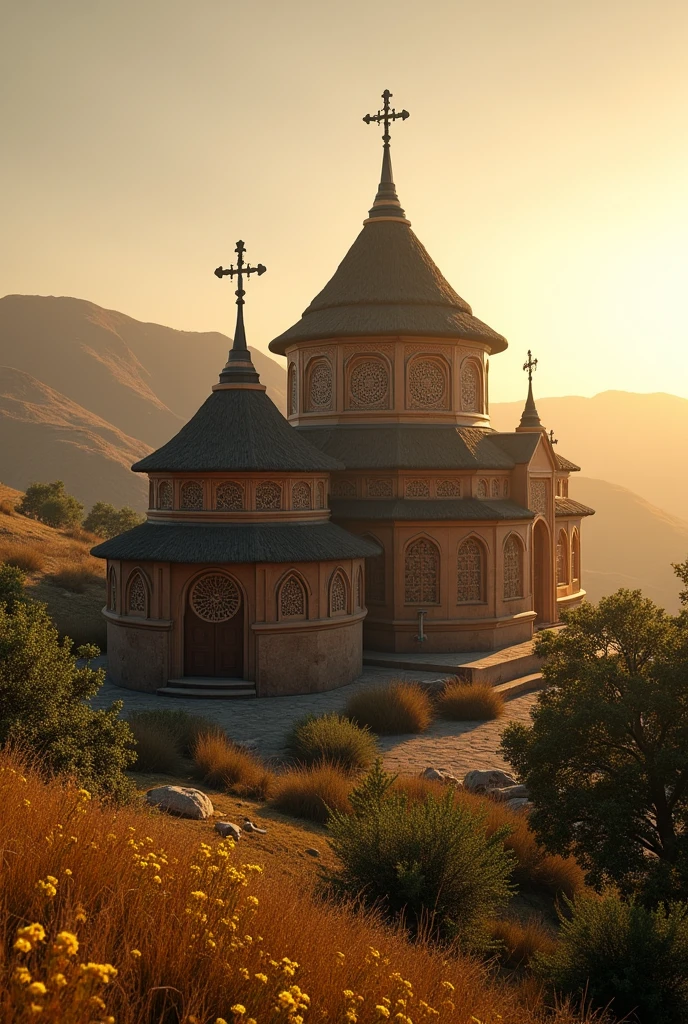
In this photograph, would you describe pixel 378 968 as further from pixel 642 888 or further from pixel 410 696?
pixel 410 696

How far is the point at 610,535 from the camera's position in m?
160

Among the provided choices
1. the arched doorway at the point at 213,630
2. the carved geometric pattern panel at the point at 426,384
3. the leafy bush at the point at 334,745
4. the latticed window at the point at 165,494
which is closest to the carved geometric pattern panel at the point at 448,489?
the carved geometric pattern panel at the point at 426,384

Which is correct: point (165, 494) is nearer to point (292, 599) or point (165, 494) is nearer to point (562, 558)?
point (292, 599)

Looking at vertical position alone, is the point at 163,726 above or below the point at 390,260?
below

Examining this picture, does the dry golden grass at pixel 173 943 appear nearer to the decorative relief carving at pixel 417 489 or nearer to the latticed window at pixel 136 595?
the latticed window at pixel 136 595

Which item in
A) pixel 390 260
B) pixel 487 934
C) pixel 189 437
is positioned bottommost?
pixel 487 934

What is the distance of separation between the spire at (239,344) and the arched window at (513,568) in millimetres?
8830

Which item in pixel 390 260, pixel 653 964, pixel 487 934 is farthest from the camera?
pixel 390 260

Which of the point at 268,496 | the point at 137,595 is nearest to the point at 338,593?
the point at 268,496

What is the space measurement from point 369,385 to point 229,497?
7.30 m

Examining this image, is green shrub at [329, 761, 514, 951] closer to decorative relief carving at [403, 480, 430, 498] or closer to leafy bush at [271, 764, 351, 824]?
leafy bush at [271, 764, 351, 824]

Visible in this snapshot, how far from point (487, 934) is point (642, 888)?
6.46 feet

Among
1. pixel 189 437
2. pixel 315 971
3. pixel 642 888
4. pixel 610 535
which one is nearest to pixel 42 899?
pixel 315 971

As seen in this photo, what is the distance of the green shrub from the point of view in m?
7.57
